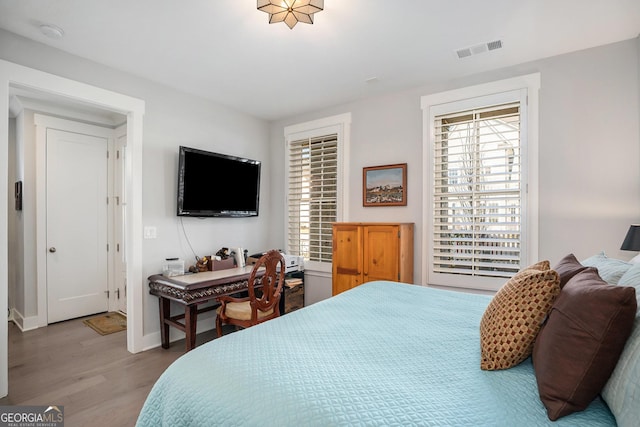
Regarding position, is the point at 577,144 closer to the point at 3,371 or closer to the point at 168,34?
the point at 168,34

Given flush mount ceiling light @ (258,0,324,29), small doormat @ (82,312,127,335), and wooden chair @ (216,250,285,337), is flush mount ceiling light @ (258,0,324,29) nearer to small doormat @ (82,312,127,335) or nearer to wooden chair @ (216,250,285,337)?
wooden chair @ (216,250,285,337)

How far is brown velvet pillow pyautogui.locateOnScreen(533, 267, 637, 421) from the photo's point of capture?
0.89 m

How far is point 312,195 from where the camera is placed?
4.32 metres

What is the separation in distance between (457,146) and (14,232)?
546cm

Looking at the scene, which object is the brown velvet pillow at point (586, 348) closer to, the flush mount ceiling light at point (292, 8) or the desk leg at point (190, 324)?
the flush mount ceiling light at point (292, 8)

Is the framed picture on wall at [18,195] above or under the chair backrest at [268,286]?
above

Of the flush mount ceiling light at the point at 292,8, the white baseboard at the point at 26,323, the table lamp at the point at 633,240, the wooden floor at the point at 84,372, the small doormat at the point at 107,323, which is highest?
the flush mount ceiling light at the point at 292,8

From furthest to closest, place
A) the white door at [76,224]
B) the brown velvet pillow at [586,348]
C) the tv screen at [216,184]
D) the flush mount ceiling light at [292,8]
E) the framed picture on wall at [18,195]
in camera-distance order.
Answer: the white door at [76,224] → the framed picture on wall at [18,195] → the tv screen at [216,184] → the flush mount ceiling light at [292,8] → the brown velvet pillow at [586,348]

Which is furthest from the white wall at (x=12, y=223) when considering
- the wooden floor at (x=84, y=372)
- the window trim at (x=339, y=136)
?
the window trim at (x=339, y=136)

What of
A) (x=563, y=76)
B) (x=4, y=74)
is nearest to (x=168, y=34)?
(x=4, y=74)

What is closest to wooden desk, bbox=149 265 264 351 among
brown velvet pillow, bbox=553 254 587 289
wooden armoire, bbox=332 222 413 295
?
wooden armoire, bbox=332 222 413 295

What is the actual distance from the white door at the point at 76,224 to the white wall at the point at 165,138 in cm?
32

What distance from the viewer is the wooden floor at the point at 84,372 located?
229 cm

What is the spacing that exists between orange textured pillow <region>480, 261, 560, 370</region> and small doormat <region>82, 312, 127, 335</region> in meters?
4.07
